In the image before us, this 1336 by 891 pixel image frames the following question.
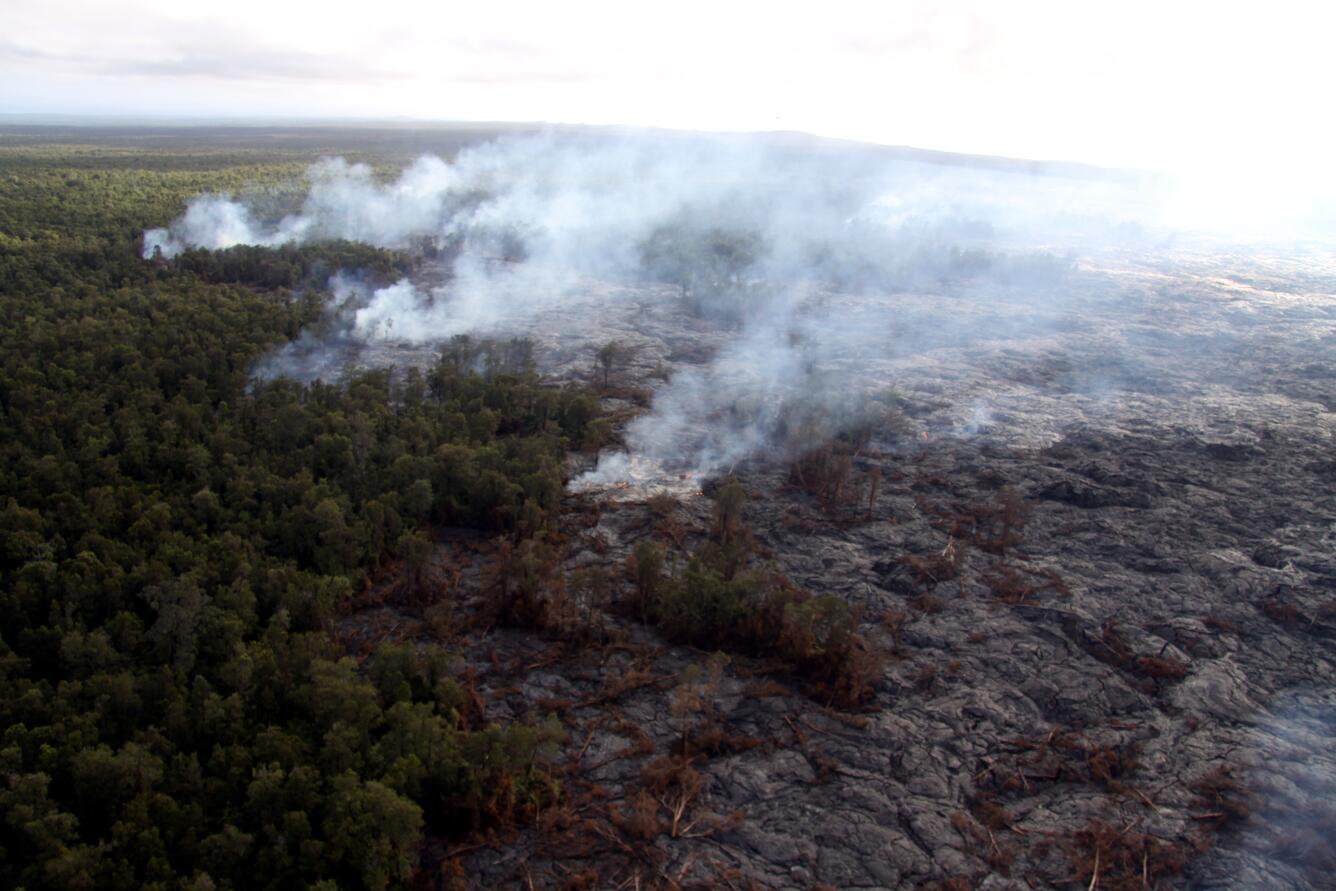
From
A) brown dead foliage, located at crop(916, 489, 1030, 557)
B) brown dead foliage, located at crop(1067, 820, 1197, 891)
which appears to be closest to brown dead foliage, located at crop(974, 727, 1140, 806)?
brown dead foliage, located at crop(1067, 820, 1197, 891)

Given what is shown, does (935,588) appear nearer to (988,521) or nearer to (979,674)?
(979,674)

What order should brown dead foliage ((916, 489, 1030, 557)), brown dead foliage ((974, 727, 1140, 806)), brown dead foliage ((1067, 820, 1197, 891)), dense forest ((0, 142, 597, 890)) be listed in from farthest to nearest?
brown dead foliage ((916, 489, 1030, 557)) → brown dead foliage ((974, 727, 1140, 806)) → brown dead foliage ((1067, 820, 1197, 891)) → dense forest ((0, 142, 597, 890))

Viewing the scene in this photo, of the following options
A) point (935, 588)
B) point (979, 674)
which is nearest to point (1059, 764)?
point (979, 674)

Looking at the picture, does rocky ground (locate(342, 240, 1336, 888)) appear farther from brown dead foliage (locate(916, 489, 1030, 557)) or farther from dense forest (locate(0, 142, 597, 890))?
dense forest (locate(0, 142, 597, 890))

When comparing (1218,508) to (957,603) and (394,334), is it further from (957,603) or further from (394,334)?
(394,334)

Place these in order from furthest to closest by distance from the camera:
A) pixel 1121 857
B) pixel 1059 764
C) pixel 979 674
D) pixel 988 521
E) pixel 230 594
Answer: pixel 988 521
pixel 979 674
pixel 230 594
pixel 1059 764
pixel 1121 857

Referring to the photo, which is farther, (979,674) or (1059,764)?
(979,674)

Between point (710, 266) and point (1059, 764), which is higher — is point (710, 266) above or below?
above
